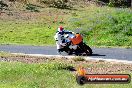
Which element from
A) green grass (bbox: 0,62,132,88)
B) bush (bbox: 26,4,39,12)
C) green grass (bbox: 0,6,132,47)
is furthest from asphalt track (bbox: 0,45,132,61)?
bush (bbox: 26,4,39,12)

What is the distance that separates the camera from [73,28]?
39562 millimetres

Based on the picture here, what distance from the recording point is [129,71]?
18.9 m

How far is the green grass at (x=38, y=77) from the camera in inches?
591

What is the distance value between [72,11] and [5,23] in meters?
10.5

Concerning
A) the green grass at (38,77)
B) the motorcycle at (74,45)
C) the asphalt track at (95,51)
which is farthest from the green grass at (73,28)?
the green grass at (38,77)

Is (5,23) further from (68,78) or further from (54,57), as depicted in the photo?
(68,78)

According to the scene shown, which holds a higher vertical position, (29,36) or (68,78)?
(68,78)

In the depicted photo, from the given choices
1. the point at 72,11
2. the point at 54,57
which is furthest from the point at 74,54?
the point at 72,11

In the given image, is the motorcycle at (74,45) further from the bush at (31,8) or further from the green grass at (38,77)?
the bush at (31,8)

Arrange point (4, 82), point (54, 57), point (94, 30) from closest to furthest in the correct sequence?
1. point (4, 82)
2. point (54, 57)
3. point (94, 30)

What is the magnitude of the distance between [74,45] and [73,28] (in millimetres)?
13537

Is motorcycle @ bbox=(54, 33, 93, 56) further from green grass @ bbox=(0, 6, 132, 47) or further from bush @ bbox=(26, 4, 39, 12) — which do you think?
bush @ bbox=(26, 4, 39, 12)

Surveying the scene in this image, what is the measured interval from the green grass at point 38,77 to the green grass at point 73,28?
13657 millimetres

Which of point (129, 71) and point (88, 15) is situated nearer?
point (129, 71)
